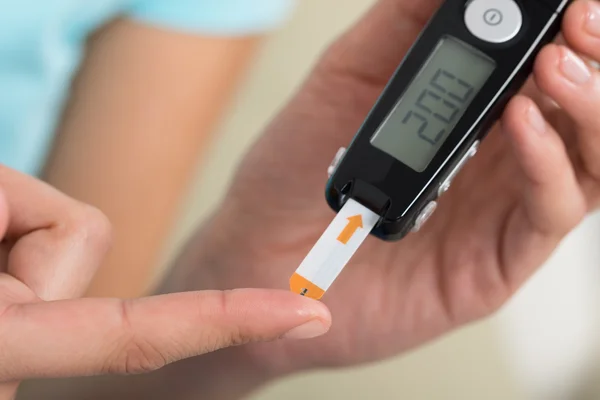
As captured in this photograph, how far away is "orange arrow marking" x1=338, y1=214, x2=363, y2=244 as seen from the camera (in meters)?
0.38

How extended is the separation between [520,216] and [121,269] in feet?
1.49

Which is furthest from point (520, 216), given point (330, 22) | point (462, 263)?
point (330, 22)

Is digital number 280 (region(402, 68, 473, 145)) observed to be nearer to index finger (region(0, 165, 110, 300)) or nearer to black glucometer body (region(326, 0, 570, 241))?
black glucometer body (region(326, 0, 570, 241))

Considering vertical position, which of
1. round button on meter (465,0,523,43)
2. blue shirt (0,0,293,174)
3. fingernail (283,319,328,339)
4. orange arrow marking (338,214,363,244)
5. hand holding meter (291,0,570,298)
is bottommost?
blue shirt (0,0,293,174)

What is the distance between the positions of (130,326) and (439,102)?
9.1 inches

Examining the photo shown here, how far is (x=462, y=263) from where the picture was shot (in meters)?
0.48

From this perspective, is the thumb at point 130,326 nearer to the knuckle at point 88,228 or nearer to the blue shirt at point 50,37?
the knuckle at point 88,228

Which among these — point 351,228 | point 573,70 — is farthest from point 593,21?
point 351,228

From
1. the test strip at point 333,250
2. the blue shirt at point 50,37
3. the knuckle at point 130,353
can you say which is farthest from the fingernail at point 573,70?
the blue shirt at point 50,37

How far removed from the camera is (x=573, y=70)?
14.3 inches

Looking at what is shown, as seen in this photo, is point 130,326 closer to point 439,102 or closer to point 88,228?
point 88,228

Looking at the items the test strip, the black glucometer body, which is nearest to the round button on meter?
the black glucometer body

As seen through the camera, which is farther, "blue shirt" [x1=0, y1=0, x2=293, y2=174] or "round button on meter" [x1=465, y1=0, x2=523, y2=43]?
"blue shirt" [x1=0, y1=0, x2=293, y2=174]

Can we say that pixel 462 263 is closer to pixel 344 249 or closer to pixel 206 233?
pixel 344 249
